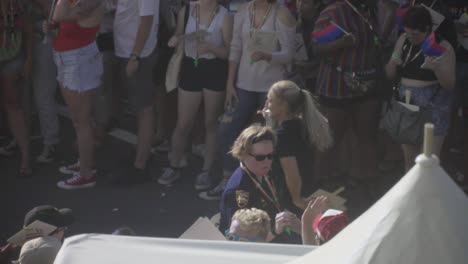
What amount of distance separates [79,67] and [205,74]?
0.97 meters

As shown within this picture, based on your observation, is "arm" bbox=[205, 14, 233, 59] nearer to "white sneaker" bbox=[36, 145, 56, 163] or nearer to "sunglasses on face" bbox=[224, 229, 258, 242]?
"white sneaker" bbox=[36, 145, 56, 163]

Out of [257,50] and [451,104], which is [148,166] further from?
[451,104]

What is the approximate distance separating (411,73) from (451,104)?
394mm

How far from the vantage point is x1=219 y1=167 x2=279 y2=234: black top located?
4.45 m

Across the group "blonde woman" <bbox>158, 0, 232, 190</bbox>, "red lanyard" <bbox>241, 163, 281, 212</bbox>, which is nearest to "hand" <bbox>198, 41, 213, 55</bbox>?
"blonde woman" <bbox>158, 0, 232, 190</bbox>

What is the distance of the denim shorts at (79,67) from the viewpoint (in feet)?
21.9

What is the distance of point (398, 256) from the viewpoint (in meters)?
2.27

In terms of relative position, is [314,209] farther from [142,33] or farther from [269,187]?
[142,33]

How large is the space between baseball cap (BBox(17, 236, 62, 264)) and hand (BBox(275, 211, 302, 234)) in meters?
1.07

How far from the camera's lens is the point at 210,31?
21.8 ft

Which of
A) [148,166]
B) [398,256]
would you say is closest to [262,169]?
[398,256]

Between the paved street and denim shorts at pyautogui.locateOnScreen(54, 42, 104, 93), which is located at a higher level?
denim shorts at pyautogui.locateOnScreen(54, 42, 104, 93)

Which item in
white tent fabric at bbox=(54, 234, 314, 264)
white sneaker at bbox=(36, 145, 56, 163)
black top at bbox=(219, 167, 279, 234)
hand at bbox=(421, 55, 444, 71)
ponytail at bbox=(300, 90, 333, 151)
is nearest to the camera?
white tent fabric at bbox=(54, 234, 314, 264)

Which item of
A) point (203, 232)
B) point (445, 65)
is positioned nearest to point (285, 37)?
point (445, 65)
